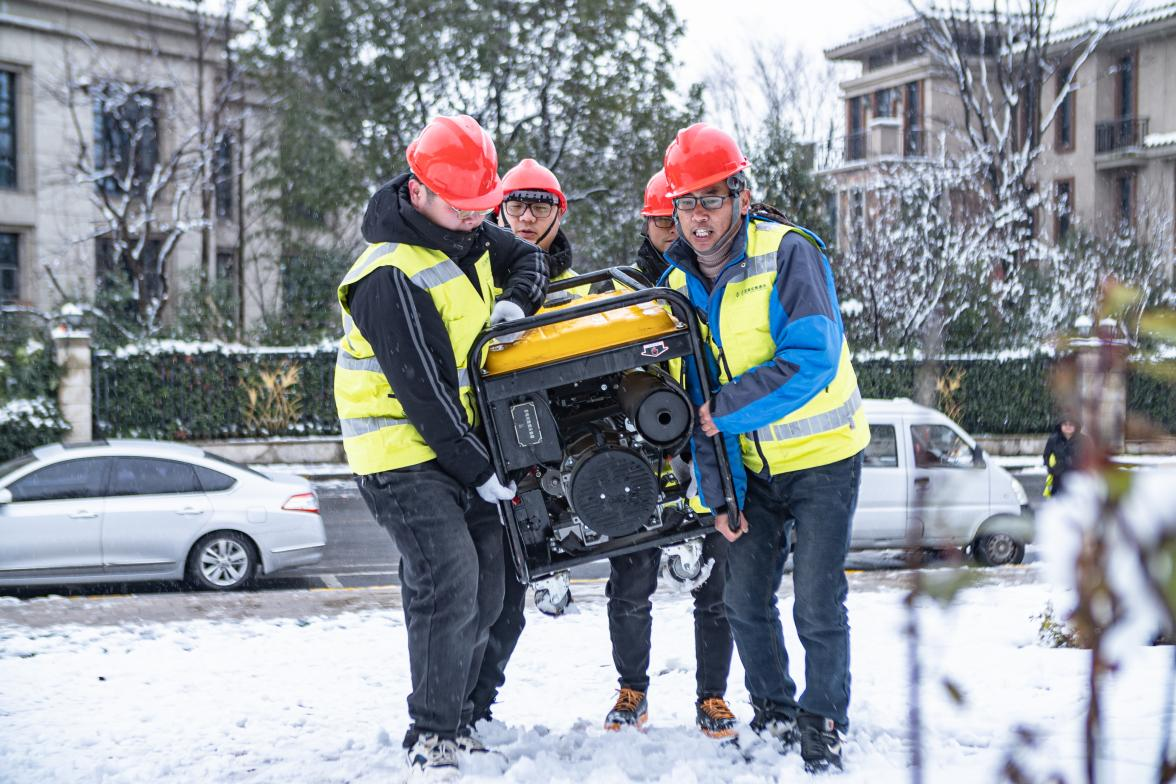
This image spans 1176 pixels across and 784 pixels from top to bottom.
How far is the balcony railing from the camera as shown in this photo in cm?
3180

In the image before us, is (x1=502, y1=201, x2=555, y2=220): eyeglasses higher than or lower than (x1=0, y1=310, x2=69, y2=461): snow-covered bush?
higher

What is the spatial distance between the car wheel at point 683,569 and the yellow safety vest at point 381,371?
1.08m

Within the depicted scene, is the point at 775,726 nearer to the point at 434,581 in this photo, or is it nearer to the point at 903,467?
the point at 434,581

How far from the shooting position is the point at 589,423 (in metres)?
3.78

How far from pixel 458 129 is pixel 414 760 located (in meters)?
2.05

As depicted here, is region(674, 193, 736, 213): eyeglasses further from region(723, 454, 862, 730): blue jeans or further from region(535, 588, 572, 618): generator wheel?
region(535, 588, 572, 618): generator wheel

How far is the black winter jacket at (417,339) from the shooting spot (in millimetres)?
3479

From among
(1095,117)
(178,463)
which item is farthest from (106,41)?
(1095,117)

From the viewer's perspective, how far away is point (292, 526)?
9.58m

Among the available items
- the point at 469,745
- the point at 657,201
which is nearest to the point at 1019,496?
the point at 657,201

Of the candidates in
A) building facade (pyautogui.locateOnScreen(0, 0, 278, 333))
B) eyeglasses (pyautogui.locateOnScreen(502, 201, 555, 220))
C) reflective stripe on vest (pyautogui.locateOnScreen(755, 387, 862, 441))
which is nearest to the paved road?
eyeglasses (pyautogui.locateOnScreen(502, 201, 555, 220))

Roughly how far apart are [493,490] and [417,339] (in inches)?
21.4

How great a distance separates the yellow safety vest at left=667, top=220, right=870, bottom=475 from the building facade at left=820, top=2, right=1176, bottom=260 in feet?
82.5

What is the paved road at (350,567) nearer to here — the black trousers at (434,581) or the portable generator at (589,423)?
the portable generator at (589,423)
